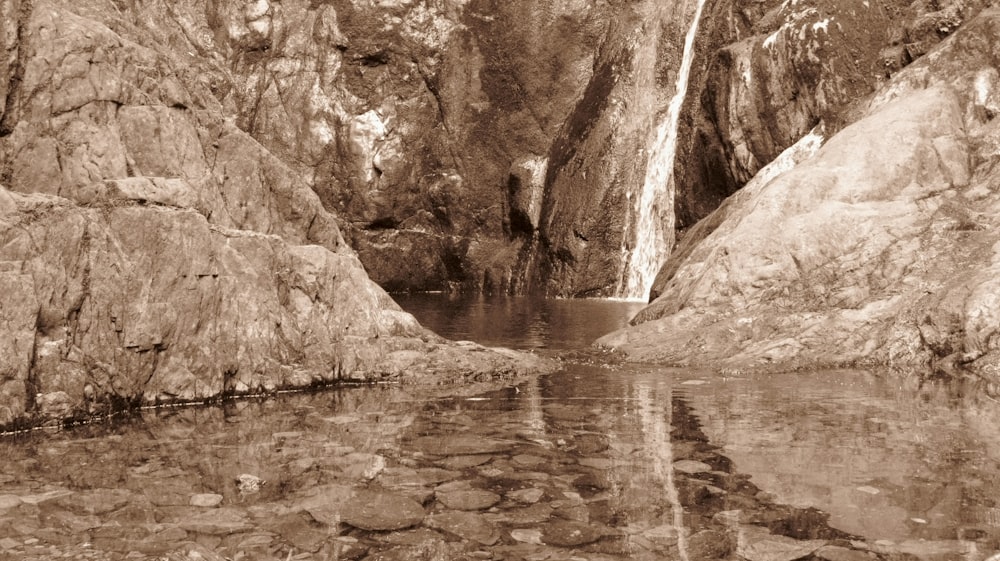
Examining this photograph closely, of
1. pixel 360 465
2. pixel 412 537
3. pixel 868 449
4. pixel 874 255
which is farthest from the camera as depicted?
pixel 874 255

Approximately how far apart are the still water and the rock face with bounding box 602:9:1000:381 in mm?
2320

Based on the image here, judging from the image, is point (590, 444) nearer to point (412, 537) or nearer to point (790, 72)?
point (412, 537)

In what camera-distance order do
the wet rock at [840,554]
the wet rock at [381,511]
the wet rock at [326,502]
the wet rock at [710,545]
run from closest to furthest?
the wet rock at [840,554] < the wet rock at [710,545] < the wet rock at [381,511] < the wet rock at [326,502]

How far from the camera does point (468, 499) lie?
8211 millimetres

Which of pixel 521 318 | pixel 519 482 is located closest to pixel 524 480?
pixel 519 482

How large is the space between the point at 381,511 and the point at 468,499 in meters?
0.79

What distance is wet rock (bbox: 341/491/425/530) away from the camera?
755 cm

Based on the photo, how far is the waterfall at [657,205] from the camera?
127ft

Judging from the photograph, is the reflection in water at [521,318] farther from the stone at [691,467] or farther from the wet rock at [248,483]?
the wet rock at [248,483]

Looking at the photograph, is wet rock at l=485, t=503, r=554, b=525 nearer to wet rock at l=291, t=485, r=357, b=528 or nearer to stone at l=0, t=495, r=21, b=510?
wet rock at l=291, t=485, r=357, b=528

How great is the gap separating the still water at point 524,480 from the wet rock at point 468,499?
3 cm

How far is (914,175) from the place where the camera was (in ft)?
63.3

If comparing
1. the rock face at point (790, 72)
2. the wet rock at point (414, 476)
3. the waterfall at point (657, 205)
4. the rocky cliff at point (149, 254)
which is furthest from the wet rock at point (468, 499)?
the waterfall at point (657, 205)

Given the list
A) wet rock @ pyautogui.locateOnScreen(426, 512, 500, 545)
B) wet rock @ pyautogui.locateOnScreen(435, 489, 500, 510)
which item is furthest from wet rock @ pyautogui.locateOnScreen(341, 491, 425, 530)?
wet rock @ pyautogui.locateOnScreen(435, 489, 500, 510)
